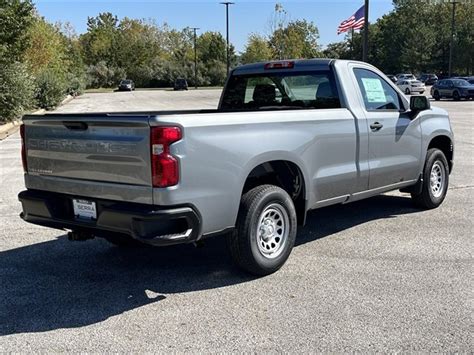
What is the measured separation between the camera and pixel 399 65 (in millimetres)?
90312

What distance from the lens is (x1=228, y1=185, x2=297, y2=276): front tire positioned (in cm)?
455

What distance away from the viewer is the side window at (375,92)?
5.99 m

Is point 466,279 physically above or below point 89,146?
below

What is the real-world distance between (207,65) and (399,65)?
31900 millimetres

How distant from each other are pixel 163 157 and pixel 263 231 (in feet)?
4.40

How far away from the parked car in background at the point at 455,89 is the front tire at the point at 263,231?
34.0 m

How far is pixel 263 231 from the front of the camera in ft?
15.8

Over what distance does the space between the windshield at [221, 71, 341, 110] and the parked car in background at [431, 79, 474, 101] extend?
107 feet

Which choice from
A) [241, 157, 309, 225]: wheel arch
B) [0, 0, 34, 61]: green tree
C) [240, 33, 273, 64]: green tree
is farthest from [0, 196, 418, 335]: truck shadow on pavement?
[240, 33, 273, 64]: green tree

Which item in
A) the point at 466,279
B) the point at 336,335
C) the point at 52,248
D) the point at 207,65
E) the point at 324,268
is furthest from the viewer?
the point at 207,65

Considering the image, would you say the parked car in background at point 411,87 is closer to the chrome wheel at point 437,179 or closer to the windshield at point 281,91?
the chrome wheel at point 437,179

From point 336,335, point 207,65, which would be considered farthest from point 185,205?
point 207,65

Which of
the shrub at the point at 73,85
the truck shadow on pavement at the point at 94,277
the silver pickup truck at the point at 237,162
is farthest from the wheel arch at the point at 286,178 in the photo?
the shrub at the point at 73,85

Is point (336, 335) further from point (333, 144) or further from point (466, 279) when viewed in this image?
point (333, 144)
